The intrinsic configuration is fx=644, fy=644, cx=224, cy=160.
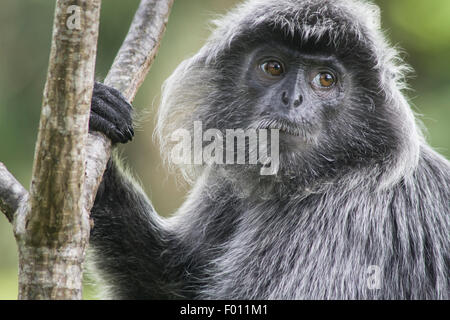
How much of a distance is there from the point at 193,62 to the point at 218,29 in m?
0.32

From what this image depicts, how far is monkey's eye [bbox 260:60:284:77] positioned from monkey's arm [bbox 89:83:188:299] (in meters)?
1.30

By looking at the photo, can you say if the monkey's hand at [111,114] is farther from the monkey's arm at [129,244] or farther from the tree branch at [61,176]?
the tree branch at [61,176]

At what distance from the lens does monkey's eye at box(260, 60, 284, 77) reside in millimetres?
4410

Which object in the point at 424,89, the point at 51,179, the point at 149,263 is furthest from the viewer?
the point at 424,89

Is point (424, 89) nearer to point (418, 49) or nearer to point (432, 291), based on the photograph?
point (418, 49)

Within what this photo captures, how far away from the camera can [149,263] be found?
4.98m

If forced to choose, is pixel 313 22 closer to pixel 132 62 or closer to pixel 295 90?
pixel 295 90

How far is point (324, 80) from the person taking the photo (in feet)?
14.3

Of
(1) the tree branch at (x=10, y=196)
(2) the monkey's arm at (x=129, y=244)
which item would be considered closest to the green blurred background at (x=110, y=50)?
(2) the monkey's arm at (x=129, y=244)

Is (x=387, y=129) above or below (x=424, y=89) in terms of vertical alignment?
below

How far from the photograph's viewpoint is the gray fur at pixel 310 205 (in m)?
4.14
